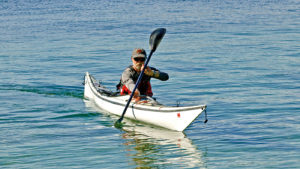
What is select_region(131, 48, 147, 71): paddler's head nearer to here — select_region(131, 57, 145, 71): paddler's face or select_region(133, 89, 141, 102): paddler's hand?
select_region(131, 57, 145, 71): paddler's face

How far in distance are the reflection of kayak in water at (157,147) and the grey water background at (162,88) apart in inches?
0.8

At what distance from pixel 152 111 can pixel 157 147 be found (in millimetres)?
1486

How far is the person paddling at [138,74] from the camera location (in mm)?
12000

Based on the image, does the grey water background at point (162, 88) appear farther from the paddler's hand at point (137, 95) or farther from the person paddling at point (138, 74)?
the person paddling at point (138, 74)

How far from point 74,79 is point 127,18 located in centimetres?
2016

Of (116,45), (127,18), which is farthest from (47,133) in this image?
(127,18)

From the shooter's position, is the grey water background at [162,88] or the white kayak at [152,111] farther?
the white kayak at [152,111]

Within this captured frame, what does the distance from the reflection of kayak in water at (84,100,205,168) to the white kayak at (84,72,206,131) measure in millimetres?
200

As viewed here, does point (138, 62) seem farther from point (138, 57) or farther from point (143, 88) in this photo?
point (143, 88)

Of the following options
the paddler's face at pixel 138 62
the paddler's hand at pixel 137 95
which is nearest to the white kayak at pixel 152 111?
the paddler's hand at pixel 137 95

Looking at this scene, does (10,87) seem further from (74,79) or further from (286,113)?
(286,113)

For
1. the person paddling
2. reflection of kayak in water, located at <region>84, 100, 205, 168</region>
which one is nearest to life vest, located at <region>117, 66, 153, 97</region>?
the person paddling

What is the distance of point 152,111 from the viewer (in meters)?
11.8

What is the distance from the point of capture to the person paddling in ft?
39.4
